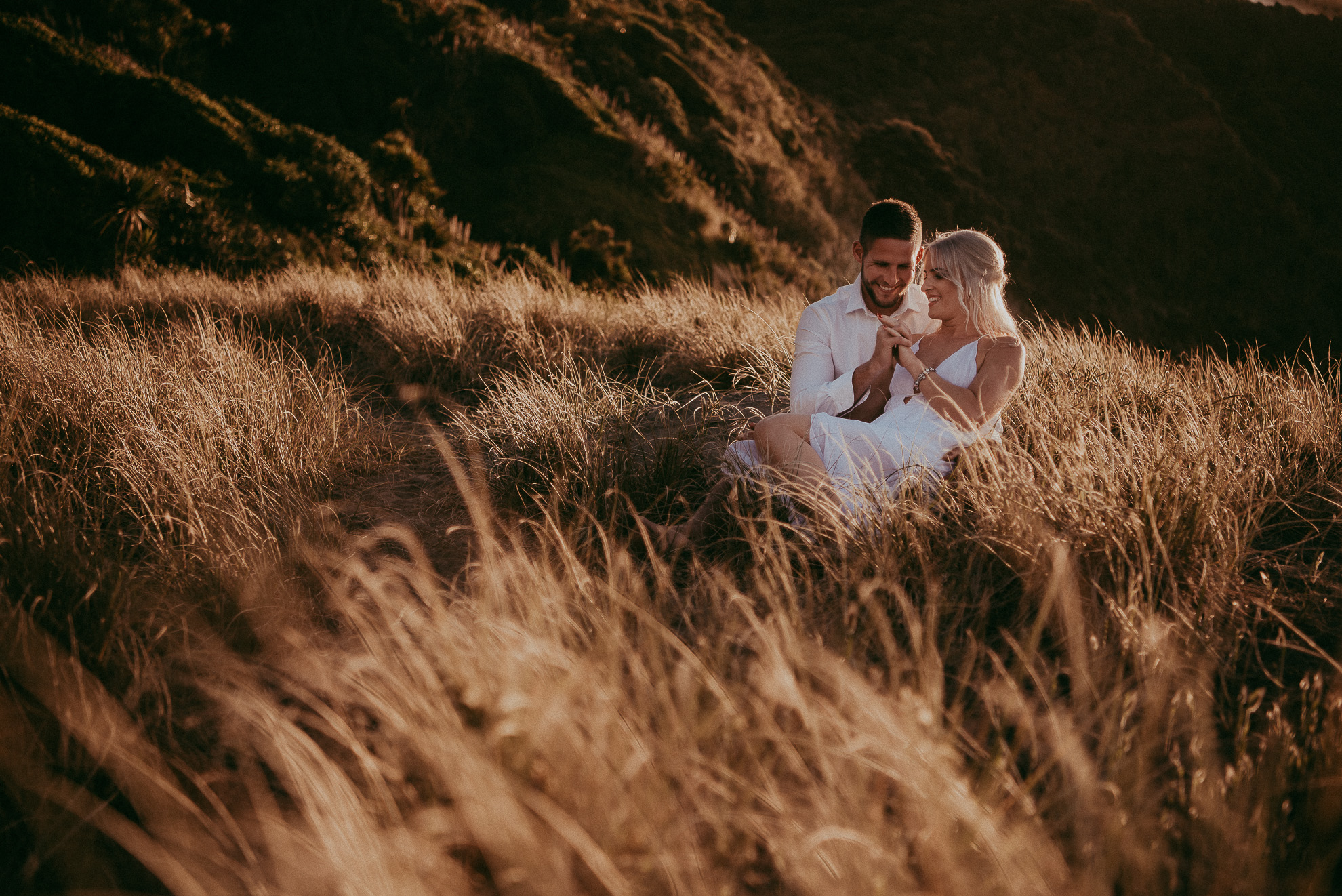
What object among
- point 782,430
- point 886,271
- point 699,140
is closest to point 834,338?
point 886,271

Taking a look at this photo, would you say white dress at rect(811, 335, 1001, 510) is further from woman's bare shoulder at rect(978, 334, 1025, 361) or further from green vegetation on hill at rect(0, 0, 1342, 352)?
green vegetation on hill at rect(0, 0, 1342, 352)

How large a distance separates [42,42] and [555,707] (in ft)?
53.2

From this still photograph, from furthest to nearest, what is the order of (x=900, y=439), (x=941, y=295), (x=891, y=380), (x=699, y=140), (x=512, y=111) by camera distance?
(x=699, y=140), (x=512, y=111), (x=891, y=380), (x=941, y=295), (x=900, y=439)

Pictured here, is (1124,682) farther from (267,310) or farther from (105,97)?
(105,97)

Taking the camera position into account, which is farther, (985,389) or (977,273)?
(977,273)

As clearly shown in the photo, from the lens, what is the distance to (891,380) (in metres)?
3.35

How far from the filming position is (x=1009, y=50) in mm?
32312

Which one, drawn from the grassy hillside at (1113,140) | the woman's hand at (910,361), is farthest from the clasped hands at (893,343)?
the grassy hillside at (1113,140)

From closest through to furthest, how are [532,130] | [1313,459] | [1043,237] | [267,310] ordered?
1. [1313,459]
2. [267,310]
3. [532,130]
4. [1043,237]

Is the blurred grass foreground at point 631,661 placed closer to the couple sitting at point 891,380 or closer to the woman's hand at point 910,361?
the couple sitting at point 891,380

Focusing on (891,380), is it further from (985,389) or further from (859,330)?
(985,389)

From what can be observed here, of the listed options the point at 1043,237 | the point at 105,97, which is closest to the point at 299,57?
the point at 105,97

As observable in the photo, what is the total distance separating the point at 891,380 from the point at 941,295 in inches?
17.9

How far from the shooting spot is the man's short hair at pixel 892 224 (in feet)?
10.6
